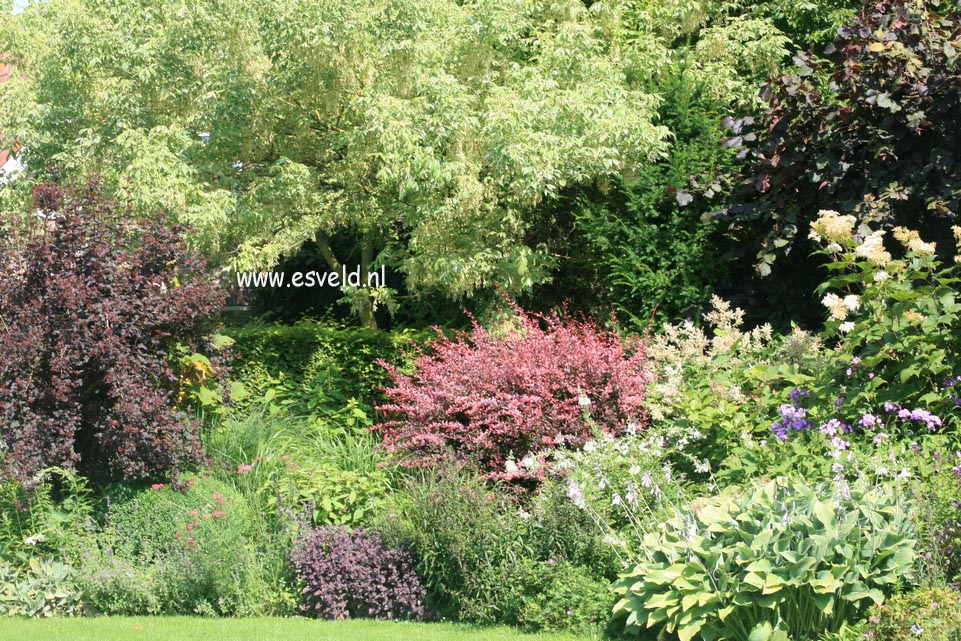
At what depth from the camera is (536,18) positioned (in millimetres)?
10250

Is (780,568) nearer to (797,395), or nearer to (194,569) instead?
(797,395)

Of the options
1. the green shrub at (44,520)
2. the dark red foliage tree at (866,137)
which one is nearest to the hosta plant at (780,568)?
the dark red foliage tree at (866,137)

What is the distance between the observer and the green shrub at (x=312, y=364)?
371 inches

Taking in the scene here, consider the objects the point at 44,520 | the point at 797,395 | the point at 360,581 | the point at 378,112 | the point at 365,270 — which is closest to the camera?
the point at 360,581

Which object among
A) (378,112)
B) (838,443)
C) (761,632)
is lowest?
(761,632)

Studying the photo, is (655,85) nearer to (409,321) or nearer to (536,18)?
(536,18)

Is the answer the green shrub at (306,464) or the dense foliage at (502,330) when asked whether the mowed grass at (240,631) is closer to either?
the dense foliage at (502,330)

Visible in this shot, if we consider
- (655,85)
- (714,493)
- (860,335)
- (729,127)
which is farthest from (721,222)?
(714,493)

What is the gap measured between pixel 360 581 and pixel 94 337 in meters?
2.74

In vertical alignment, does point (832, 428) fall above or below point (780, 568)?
above

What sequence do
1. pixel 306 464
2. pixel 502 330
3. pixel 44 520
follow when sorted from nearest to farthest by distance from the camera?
pixel 44 520 → pixel 306 464 → pixel 502 330

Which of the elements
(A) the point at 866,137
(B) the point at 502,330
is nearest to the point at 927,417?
(A) the point at 866,137

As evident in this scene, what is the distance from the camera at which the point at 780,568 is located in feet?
15.2

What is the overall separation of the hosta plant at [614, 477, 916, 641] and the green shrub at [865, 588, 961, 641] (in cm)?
13
